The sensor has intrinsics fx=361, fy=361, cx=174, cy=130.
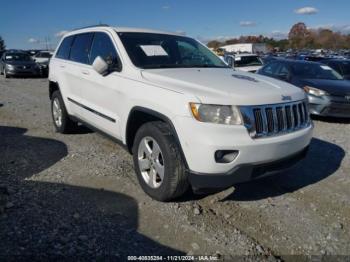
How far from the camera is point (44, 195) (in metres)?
3.93

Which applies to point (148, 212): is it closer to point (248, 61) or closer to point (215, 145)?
point (215, 145)

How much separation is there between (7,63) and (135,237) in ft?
63.9

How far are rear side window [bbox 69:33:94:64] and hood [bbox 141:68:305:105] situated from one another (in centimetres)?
162

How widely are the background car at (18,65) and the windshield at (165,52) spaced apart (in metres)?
17.0

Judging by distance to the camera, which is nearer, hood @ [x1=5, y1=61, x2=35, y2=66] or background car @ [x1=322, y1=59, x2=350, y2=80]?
background car @ [x1=322, y1=59, x2=350, y2=80]

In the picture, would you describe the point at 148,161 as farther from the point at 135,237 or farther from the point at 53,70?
the point at 53,70

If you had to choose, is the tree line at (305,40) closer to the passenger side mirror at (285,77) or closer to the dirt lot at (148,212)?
the passenger side mirror at (285,77)

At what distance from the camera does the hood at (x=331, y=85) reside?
27.3 ft

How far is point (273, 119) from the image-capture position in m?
3.43

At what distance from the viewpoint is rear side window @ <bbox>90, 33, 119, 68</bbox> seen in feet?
14.3

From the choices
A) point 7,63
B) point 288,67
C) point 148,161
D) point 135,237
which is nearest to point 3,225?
point 135,237

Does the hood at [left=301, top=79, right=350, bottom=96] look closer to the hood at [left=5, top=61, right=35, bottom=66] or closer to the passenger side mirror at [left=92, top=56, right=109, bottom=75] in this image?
the passenger side mirror at [left=92, top=56, right=109, bottom=75]

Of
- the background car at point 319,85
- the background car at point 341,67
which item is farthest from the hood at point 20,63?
the background car at point 341,67

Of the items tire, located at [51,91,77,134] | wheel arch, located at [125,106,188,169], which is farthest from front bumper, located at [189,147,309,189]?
tire, located at [51,91,77,134]
